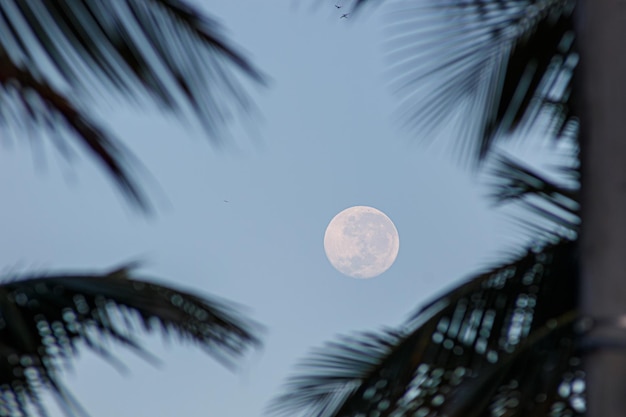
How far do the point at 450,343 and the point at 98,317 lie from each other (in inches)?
62.8

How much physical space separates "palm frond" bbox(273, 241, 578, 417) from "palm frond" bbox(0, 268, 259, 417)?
0.47 m

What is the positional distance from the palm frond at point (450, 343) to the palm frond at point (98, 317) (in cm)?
47

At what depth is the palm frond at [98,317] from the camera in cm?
428

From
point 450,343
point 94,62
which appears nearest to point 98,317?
point 450,343

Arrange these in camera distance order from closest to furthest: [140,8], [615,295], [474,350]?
[615,295] → [140,8] → [474,350]

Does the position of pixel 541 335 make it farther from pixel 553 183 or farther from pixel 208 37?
pixel 208 37

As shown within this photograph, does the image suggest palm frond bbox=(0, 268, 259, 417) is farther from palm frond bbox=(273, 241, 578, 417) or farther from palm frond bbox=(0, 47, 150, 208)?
palm frond bbox=(0, 47, 150, 208)

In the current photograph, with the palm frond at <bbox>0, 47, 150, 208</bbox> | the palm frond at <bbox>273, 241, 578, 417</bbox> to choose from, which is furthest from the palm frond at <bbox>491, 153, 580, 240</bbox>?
the palm frond at <bbox>0, 47, 150, 208</bbox>

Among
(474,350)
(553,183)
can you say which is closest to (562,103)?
(553,183)

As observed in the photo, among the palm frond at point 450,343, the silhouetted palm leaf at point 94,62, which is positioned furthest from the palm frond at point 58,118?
the palm frond at point 450,343

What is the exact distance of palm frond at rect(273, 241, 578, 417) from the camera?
405 centimetres

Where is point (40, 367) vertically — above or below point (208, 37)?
below

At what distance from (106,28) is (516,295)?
274cm

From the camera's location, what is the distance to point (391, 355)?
13.7 ft
